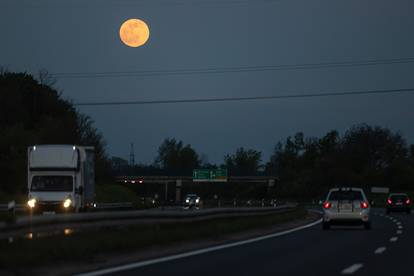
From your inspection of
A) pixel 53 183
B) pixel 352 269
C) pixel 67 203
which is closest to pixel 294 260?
pixel 352 269

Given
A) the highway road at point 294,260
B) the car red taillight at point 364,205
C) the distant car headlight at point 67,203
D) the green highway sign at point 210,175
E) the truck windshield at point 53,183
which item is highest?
the green highway sign at point 210,175

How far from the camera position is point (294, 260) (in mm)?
20531

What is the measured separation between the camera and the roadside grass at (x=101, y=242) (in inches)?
674

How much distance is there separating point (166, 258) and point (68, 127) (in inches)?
2659

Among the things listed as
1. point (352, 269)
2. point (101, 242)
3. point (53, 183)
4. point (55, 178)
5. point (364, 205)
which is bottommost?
point (352, 269)

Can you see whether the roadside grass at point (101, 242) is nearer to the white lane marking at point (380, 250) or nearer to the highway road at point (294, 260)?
the highway road at point (294, 260)

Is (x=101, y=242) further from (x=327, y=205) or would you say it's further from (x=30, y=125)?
(x=30, y=125)

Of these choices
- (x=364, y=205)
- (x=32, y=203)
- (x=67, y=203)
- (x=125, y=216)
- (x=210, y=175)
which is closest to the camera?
(x=125, y=216)

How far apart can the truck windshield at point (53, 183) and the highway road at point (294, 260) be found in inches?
569

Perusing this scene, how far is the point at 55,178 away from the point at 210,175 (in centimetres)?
7586

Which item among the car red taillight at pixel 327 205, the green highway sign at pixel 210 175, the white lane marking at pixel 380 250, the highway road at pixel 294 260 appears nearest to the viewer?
the highway road at pixel 294 260

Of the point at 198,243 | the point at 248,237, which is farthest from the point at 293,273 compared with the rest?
the point at 248,237

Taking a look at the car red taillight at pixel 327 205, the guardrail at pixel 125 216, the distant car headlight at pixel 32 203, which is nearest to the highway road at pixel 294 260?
the guardrail at pixel 125 216

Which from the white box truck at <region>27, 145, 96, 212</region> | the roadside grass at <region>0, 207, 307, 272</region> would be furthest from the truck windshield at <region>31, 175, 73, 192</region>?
the roadside grass at <region>0, 207, 307, 272</region>
